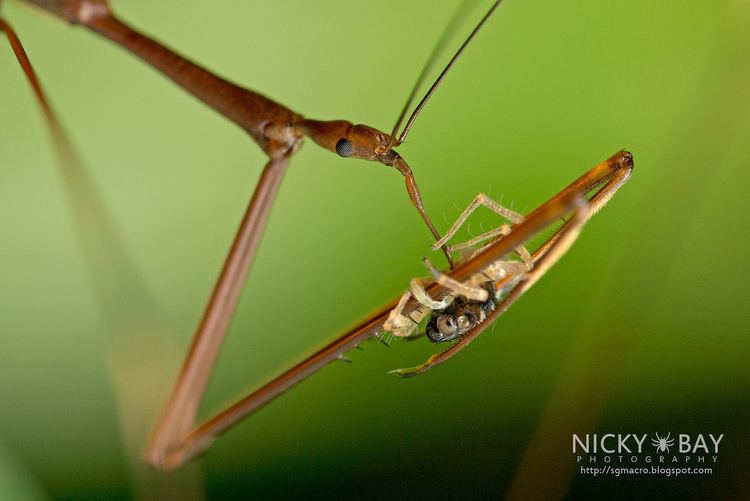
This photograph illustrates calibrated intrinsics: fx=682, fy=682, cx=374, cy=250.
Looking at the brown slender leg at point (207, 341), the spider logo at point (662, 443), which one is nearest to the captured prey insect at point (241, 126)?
the brown slender leg at point (207, 341)

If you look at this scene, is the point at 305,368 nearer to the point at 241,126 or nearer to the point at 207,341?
the point at 207,341

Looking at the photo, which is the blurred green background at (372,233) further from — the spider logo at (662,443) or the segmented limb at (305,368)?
the segmented limb at (305,368)

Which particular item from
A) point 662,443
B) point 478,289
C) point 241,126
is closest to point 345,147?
point 241,126

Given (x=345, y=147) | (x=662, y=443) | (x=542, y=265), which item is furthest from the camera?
(x=662, y=443)

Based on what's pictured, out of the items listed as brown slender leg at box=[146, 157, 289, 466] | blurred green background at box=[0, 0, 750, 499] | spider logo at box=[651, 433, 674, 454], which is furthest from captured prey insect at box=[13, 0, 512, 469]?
spider logo at box=[651, 433, 674, 454]

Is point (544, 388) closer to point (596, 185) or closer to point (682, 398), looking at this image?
point (682, 398)

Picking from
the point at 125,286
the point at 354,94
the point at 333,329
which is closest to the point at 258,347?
the point at 333,329

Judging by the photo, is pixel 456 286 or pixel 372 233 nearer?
pixel 456 286

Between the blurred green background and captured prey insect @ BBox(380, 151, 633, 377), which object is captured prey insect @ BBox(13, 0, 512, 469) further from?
the blurred green background
